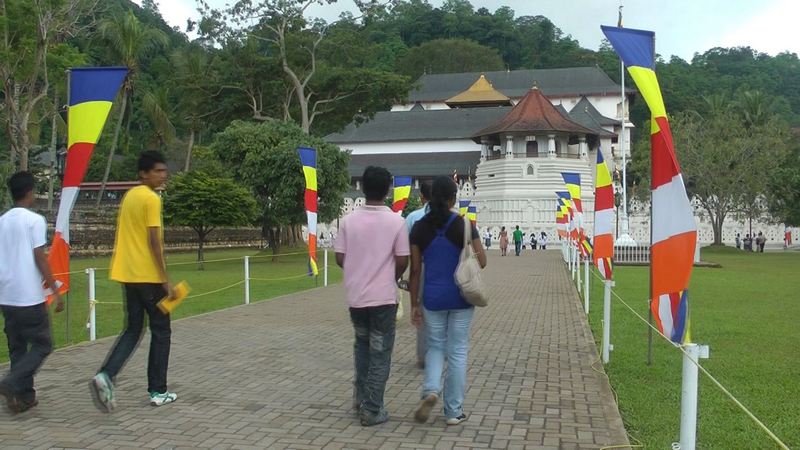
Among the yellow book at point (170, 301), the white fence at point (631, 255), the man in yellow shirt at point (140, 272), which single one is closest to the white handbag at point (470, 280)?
the yellow book at point (170, 301)

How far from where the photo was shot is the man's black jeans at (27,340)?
18.5 ft

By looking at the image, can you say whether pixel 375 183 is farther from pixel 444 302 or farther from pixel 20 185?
pixel 20 185

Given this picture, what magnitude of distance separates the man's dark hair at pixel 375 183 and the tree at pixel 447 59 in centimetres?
9276

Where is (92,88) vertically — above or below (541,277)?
above

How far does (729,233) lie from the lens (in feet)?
175

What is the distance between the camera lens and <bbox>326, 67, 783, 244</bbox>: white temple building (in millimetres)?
53094

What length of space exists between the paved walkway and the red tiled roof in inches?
1774

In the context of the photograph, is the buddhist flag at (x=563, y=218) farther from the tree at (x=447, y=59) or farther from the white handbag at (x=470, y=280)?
the tree at (x=447, y=59)

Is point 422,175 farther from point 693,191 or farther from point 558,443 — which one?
point 558,443

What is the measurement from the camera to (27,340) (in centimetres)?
584

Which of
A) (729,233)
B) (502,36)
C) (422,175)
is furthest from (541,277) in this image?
(502,36)

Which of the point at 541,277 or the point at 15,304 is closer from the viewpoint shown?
the point at 15,304

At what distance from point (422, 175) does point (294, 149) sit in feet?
106

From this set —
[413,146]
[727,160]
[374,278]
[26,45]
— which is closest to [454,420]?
[374,278]
